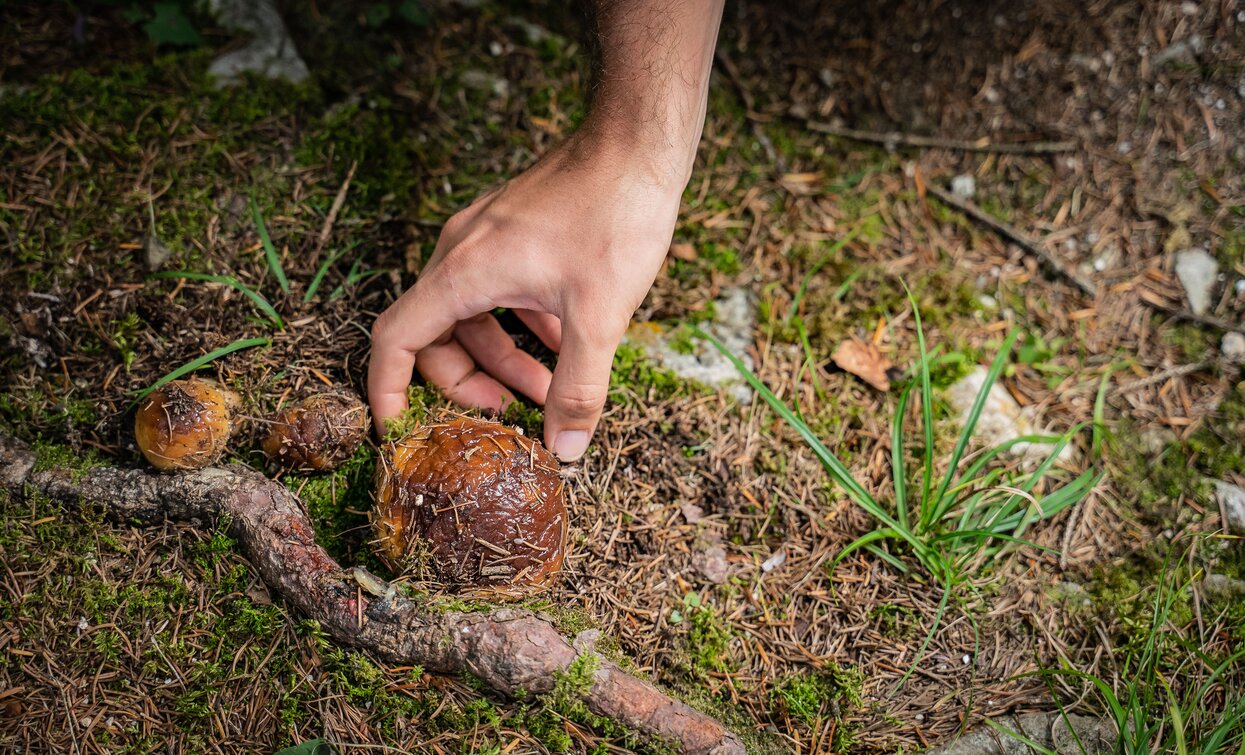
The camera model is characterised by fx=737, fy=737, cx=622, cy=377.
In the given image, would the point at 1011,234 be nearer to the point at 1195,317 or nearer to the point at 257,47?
the point at 1195,317

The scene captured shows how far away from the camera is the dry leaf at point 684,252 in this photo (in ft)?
11.9

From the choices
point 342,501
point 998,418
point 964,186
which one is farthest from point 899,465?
point 342,501

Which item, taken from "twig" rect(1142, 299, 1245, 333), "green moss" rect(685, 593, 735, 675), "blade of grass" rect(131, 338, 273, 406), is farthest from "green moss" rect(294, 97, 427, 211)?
"twig" rect(1142, 299, 1245, 333)

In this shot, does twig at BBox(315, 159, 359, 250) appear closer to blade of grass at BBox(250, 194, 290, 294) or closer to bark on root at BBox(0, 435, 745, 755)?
blade of grass at BBox(250, 194, 290, 294)

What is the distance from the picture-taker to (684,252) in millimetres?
3631

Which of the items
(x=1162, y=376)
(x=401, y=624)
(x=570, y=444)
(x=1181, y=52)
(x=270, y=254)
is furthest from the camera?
(x=1181, y=52)

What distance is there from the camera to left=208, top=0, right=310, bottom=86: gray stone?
3.62m

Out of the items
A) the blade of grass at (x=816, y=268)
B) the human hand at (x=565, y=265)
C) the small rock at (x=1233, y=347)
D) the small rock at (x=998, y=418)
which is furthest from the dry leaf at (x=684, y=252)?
the small rock at (x=1233, y=347)

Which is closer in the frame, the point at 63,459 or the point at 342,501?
the point at 63,459

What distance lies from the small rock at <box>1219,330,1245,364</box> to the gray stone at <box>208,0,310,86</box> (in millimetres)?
4784

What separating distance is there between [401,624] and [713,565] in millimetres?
1214

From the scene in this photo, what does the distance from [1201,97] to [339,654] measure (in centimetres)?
515

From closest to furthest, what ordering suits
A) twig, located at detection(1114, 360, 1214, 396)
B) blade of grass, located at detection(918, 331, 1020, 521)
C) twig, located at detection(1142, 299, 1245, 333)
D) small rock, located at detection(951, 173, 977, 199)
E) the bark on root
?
the bark on root → blade of grass, located at detection(918, 331, 1020, 521) → twig, located at detection(1114, 360, 1214, 396) → twig, located at detection(1142, 299, 1245, 333) → small rock, located at detection(951, 173, 977, 199)

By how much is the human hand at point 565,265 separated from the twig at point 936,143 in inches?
72.3
